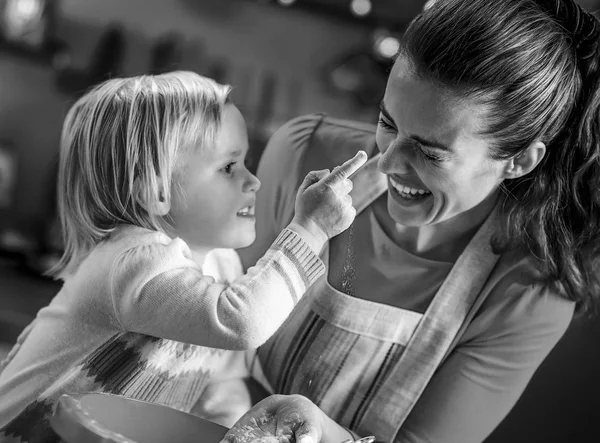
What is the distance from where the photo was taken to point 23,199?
225 centimetres

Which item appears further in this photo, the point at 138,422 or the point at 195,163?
the point at 195,163

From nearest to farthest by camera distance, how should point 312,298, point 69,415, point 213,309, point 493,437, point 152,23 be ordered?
point 69,415
point 213,309
point 312,298
point 493,437
point 152,23

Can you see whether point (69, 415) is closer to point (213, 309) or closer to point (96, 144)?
point (213, 309)

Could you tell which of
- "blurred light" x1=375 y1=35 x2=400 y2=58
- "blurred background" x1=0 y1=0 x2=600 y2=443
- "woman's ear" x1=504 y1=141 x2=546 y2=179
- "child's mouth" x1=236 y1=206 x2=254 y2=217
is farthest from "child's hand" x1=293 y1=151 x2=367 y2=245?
"blurred light" x1=375 y1=35 x2=400 y2=58

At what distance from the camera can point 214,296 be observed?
2.27 feet

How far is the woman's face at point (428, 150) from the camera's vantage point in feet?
2.43

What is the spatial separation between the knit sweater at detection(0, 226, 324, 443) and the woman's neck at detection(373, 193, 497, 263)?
216 millimetres

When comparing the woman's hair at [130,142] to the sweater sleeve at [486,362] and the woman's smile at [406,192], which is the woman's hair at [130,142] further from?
the sweater sleeve at [486,362]

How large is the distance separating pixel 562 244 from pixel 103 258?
482 mm

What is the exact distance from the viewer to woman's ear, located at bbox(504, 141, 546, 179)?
81cm

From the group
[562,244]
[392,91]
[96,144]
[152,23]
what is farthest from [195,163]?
[152,23]

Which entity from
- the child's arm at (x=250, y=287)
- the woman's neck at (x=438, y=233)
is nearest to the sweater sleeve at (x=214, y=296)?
the child's arm at (x=250, y=287)

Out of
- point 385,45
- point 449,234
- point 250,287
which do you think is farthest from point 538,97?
point 385,45

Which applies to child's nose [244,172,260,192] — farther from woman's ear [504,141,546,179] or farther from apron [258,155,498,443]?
woman's ear [504,141,546,179]
